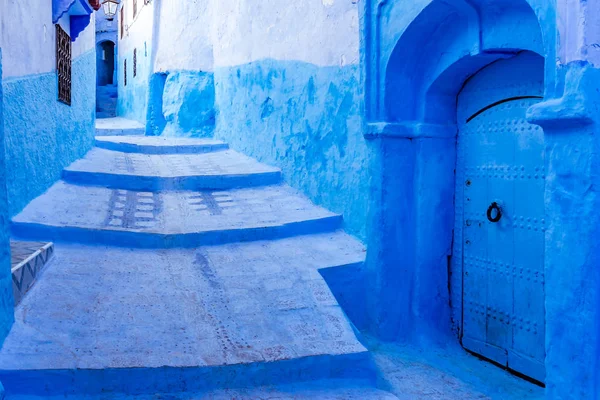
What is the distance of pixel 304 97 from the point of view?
6086mm

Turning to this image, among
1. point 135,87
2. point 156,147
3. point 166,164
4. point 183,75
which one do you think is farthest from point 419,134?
point 135,87

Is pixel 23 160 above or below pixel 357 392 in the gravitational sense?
above

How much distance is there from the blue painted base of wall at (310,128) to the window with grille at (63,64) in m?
2.33

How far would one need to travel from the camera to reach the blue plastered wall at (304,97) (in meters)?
5.16

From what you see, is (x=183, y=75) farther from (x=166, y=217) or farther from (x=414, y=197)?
(x=414, y=197)

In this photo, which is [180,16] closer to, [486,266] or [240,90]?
[240,90]

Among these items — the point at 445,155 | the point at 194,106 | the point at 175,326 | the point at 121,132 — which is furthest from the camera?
the point at 121,132

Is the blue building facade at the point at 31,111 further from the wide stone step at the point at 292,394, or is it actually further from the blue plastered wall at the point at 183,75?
the blue plastered wall at the point at 183,75

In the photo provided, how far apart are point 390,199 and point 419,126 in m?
0.63

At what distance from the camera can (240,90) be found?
323 inches

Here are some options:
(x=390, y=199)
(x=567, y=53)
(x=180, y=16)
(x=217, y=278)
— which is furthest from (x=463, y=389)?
(x=180, y=16)

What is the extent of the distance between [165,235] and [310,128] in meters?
2.04

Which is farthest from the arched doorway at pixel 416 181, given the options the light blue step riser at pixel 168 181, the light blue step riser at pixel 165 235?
the light blue step riser at pixel 168 181

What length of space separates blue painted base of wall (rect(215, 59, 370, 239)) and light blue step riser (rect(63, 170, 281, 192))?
36 centimetres
